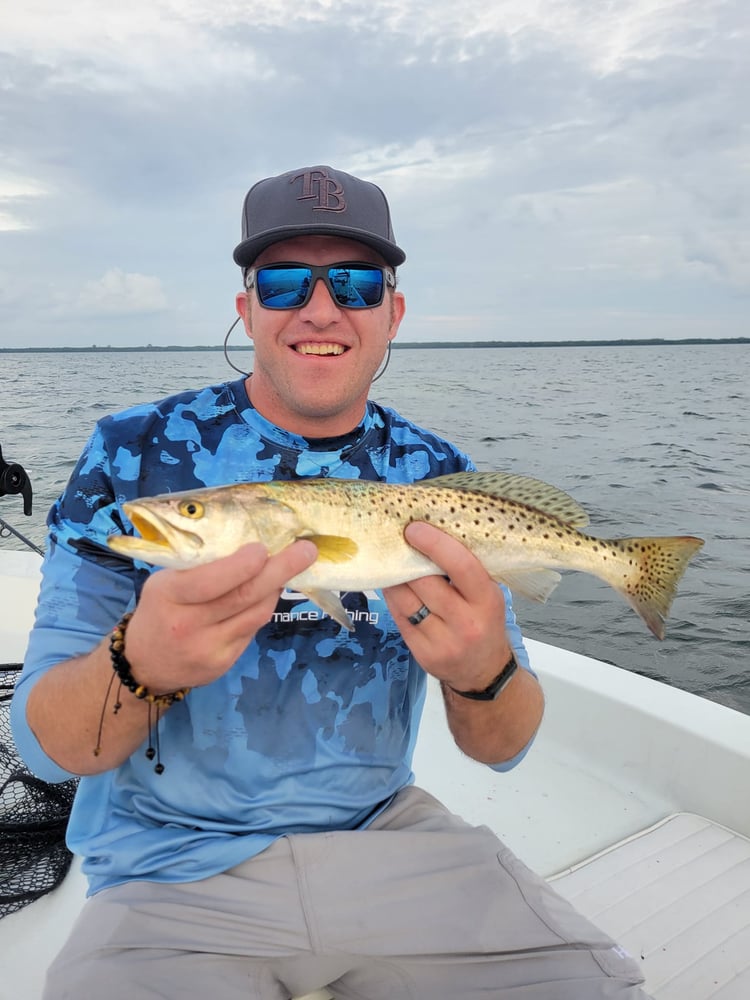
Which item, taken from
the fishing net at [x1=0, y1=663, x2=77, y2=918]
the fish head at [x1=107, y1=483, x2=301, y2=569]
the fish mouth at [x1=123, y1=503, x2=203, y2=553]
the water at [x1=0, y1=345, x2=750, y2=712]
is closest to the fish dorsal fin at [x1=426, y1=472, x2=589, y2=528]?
the fish head at [x1=107, y1=483, x2=301, y2=569]

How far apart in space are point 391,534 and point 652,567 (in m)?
1.28

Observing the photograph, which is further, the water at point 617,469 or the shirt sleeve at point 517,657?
the water at point 617,469


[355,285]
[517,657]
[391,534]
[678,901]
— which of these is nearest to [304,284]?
[355,285]

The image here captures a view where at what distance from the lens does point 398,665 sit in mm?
3211

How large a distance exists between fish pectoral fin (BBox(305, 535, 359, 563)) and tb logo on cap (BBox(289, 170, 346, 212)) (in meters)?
1.51

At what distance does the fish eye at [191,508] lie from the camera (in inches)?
96.2

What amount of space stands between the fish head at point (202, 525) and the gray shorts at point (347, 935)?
1197 mm

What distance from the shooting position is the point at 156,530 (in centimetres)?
237

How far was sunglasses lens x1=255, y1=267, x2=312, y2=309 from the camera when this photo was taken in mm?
3229

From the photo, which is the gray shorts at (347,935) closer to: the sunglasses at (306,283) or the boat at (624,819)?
the boat at (624,819)

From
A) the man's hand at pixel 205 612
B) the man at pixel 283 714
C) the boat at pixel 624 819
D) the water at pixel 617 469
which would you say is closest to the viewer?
the man's hand at pixel 205 612

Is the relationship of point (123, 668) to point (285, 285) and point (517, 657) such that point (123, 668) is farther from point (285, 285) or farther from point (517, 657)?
point (285, 285)

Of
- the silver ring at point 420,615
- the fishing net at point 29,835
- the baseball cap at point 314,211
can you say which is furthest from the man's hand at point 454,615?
the fishing net at point 29,835

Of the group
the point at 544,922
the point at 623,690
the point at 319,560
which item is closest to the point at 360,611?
the point at 319,560
